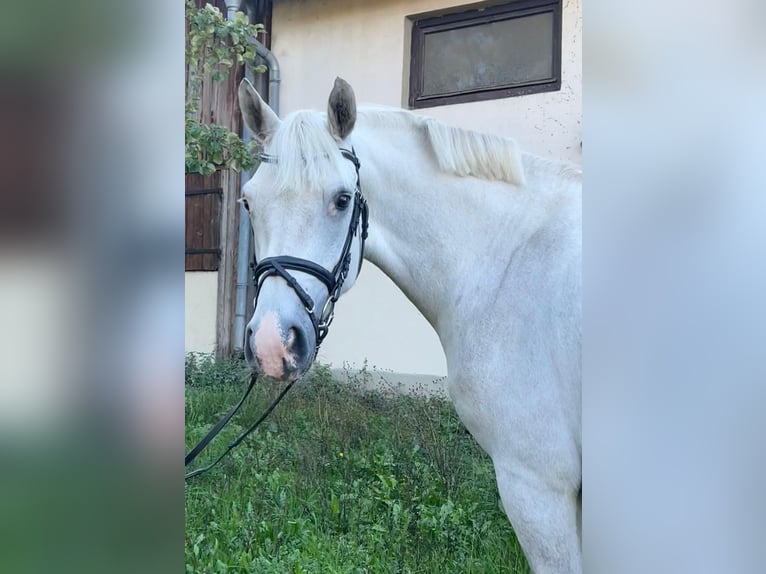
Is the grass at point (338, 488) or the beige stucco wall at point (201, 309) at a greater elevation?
the beige stucco wall at point (201, 309)

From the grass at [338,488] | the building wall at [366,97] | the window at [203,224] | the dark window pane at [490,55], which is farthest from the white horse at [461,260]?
the window at [203,224]

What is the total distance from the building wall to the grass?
0.64 ft

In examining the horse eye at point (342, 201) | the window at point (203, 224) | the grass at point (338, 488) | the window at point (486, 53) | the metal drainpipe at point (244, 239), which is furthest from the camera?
the window at point (203, 224)

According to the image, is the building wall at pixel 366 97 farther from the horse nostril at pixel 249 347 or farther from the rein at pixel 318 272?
the horse nostril at pixel 249 347

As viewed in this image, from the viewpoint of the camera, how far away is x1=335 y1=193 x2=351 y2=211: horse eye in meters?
1.31

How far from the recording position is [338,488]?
96.9 inches

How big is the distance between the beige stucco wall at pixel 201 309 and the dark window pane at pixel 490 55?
1488 millimetres

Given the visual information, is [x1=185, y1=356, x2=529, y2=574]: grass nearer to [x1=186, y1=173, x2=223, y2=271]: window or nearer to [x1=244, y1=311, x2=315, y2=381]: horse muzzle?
[x1=186, y1=173, x2=223, y2=271]: window

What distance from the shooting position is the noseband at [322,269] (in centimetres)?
123

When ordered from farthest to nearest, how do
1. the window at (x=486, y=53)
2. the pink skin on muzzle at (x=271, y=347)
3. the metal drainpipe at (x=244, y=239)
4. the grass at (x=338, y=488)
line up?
1. the metal drainpipe at (x=244, y=239)
2. the window at (x=486, y=53)
3. the grass at (x=338, y=488)
4. the pink skin on muzzle at (x=271, y=347)

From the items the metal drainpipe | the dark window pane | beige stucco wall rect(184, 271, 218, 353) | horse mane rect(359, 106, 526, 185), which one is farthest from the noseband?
the dark window pane

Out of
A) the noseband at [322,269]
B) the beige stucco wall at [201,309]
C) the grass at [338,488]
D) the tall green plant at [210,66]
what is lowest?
the grass at [338,488]
